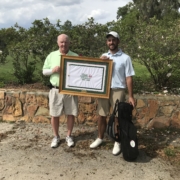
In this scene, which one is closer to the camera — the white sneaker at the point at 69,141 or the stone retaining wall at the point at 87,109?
the white sneaker at the point at 69,141

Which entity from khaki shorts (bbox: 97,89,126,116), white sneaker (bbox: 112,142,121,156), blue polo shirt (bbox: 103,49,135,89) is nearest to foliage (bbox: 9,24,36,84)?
khaki shorts (bbox: 97,89,126,116)

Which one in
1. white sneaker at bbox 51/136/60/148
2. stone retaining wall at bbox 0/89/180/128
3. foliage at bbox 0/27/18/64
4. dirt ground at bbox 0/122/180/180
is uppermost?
foliage at bbox 0/27/18/64

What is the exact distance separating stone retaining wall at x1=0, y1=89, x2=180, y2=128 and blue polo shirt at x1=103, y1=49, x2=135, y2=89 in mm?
1576

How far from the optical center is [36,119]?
5793 mm

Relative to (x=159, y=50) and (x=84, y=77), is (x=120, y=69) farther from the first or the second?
(x=159, y=50)

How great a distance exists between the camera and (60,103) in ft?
14.2

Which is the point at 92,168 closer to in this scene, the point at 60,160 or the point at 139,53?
the point at 60,160

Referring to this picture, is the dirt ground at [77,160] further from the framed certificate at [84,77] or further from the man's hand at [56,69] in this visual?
the man's hand at [56,69]

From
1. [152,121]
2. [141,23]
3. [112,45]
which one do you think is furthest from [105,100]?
[141,23]

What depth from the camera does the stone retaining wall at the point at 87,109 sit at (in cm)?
551

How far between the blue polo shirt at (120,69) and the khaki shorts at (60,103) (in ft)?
2.45

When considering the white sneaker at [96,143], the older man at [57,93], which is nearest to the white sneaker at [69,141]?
the older man at [57,93]

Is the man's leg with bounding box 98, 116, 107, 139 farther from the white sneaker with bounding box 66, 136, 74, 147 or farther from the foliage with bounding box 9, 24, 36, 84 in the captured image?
the foliage with bounding box 9, 24, 36, 84

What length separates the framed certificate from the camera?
412 cm
